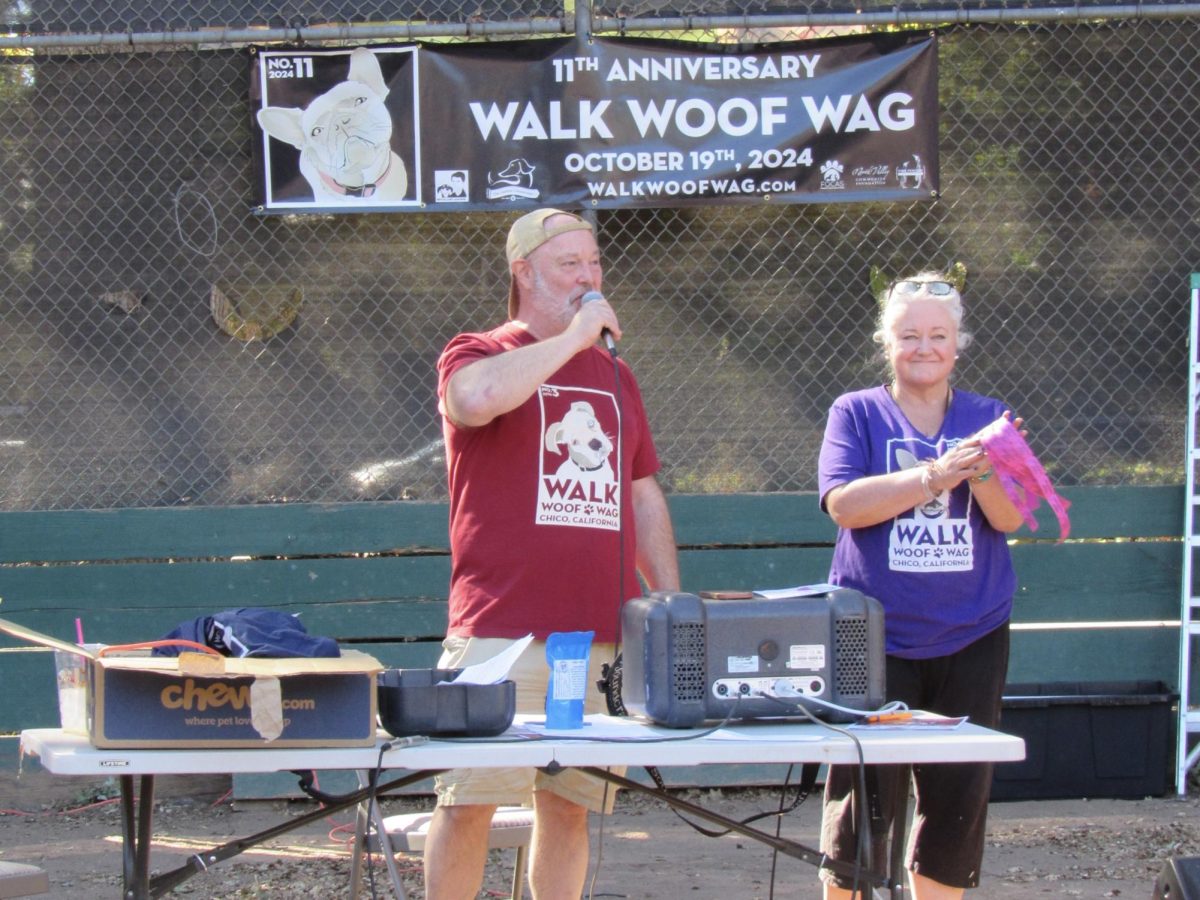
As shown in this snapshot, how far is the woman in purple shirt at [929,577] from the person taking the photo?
3.33 m

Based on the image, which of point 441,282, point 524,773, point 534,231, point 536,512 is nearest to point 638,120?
point 441,282

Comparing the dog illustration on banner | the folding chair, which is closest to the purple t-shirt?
the folding chair

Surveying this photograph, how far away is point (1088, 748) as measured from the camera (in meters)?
5.54

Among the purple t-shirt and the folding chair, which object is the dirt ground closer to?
the folding chair

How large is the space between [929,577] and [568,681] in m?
0.97

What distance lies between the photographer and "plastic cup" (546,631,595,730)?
9.41ft

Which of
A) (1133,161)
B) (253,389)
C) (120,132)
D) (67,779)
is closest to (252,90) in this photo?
(120,132)

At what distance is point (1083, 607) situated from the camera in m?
5.66

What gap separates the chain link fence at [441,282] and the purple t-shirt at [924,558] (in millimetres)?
2252

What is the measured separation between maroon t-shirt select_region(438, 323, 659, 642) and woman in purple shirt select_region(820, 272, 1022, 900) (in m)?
0.56

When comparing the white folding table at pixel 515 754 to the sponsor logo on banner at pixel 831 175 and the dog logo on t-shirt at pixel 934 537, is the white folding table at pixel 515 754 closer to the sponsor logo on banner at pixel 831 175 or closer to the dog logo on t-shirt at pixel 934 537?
the dog logo on t-shirt at pixel 934 537

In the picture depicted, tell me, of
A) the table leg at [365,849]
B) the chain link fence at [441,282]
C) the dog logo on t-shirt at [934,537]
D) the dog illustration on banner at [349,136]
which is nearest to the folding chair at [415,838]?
the table leg at [365,849]

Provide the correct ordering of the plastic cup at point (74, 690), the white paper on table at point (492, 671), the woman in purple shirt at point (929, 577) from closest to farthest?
the plastic cup at point (74, 690) < the white paper on table at point (492, 671) < the woman in purple shirt at point (929, 577)

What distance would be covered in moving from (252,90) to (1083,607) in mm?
3837
